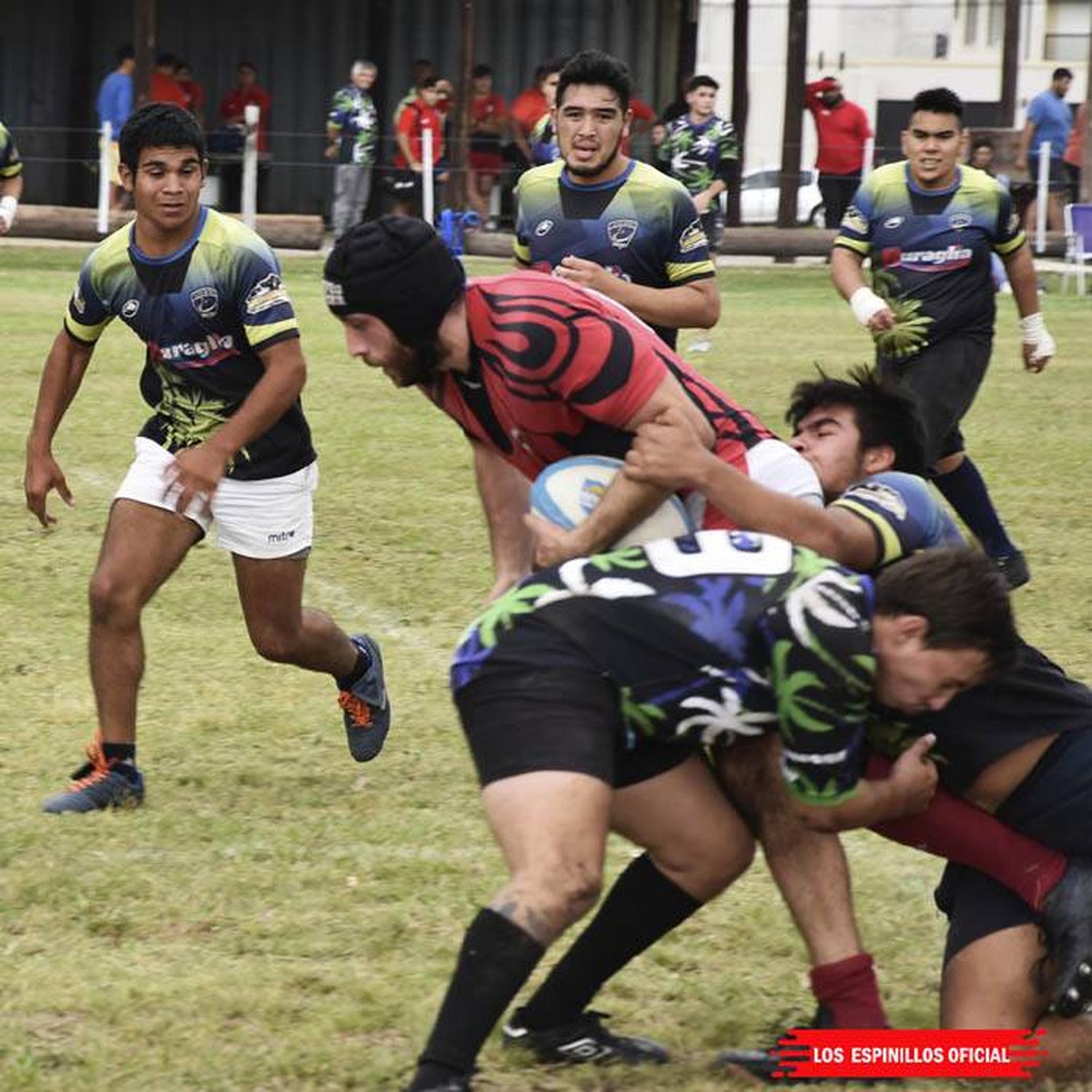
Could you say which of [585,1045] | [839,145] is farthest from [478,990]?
[839,145]

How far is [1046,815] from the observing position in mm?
4984

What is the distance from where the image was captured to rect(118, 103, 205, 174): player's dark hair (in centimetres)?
659

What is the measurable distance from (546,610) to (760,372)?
40.9ft

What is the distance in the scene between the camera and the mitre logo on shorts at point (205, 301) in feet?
21.5

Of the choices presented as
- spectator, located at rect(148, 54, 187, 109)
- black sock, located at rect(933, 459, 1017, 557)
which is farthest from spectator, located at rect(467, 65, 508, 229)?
black sock, located at rect(933, 459, 1017, 557)

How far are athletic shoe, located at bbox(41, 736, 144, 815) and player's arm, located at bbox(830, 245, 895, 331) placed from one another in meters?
3.92

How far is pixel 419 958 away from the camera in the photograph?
5426mm

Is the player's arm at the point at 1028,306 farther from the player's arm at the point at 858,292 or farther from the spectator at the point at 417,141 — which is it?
the spectator at the point at 417,141

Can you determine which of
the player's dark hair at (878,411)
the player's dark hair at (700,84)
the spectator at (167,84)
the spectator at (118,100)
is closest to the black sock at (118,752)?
the player's dark hair at (878,411)

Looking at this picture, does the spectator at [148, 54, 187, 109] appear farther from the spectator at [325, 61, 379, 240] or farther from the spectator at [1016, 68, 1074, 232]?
the spectator at [1016, 68, 1074, 232]

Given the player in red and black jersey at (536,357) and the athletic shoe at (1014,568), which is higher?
the player in red and black jersey at (536,357)

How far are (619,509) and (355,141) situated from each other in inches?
876

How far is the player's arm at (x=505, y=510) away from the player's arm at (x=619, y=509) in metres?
0.51

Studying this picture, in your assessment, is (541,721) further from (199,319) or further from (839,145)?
(839,145)
